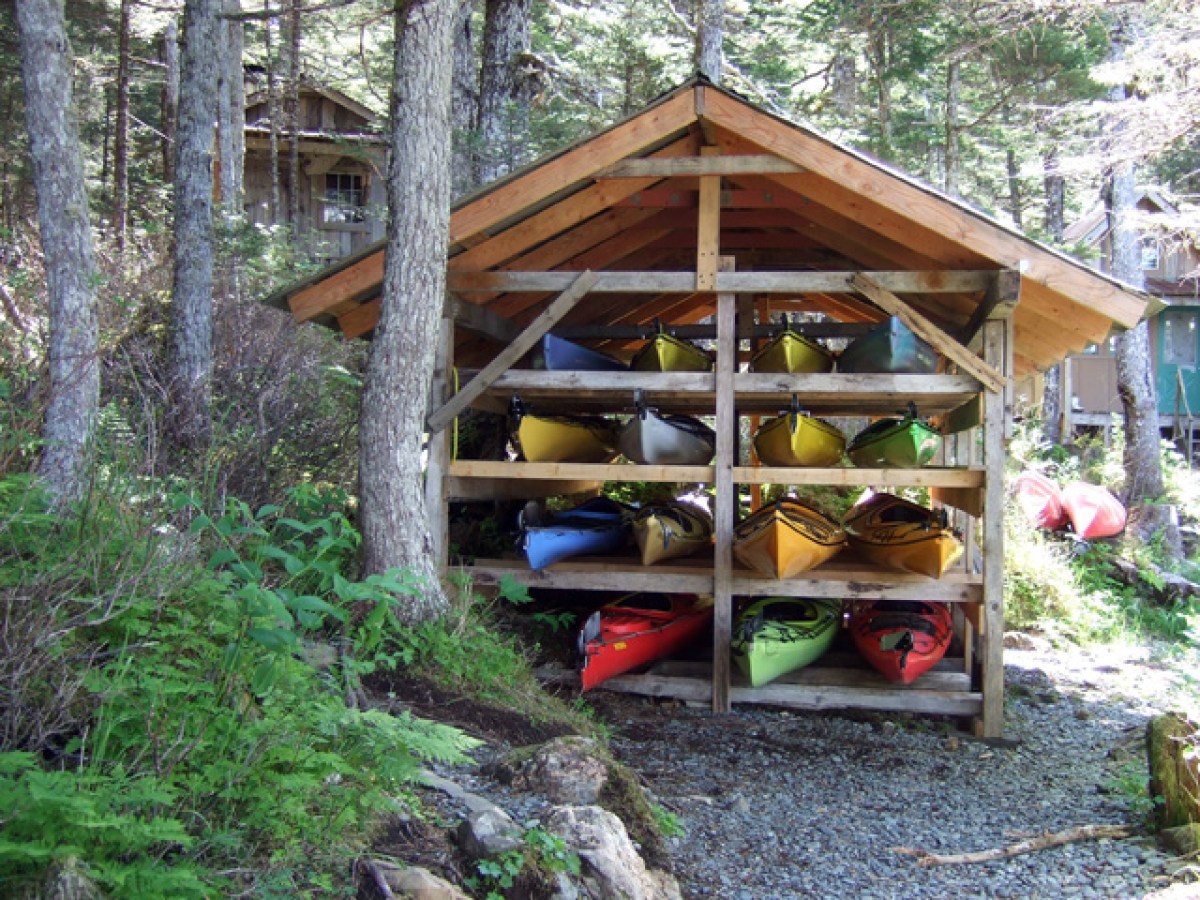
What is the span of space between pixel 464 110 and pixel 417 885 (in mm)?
12039

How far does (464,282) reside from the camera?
7781 millimetres

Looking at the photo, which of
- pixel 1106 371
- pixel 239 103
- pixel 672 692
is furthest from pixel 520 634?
pixel 1106 371

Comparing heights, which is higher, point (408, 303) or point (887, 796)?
point (408, 303)

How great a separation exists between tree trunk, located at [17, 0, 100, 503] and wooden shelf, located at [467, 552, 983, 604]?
330 cm

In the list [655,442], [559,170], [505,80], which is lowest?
[655,442]

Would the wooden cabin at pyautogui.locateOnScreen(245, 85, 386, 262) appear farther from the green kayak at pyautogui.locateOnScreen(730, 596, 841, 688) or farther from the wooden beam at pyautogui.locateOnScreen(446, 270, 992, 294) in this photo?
the green kayak at pyautogui.locateOnScreen(730, 596, 841, 688)

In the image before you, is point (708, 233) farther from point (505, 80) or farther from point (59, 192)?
point (505, 80)

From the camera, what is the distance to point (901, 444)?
844 centimetres

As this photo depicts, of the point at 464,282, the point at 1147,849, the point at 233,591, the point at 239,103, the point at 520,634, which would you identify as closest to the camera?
the point at 233,591

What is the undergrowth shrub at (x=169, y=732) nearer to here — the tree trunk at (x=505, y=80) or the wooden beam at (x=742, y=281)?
the wooden beam at (x=742, y=281)

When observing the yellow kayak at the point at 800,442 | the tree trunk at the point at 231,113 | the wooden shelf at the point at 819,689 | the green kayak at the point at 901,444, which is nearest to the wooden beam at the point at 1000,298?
the green kayak at the point at 901,444

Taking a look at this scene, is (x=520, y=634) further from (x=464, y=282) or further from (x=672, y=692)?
(x=464, y=282)

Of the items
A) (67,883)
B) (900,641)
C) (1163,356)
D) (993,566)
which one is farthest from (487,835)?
(1163,356)

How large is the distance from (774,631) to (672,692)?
0.93 m
